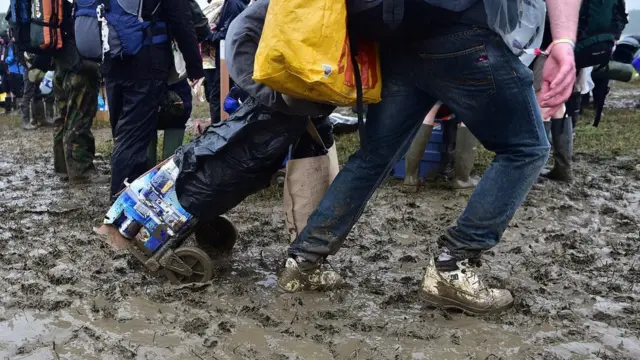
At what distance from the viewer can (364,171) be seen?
101 inches

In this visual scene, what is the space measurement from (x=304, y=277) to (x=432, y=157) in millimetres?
2598

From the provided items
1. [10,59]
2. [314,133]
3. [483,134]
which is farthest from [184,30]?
[10,59]

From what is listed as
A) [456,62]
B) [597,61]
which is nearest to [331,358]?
[456,62]

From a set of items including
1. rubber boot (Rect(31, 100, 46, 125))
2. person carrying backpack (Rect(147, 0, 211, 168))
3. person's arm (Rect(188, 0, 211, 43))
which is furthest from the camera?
rubber boot (Rect(31, 100, 46, 125))

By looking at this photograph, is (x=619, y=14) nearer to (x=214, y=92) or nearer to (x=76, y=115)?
(x=214, y=92)

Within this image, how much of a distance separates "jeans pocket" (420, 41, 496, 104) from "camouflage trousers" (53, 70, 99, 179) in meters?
3.52

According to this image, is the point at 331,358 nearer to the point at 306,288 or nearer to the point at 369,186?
the point at 306,288

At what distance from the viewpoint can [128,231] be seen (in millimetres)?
2834

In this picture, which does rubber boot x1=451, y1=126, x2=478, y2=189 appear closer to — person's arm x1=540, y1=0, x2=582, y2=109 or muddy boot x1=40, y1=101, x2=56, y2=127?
person's arm x1=540, y1=0, x2=582, y2=109

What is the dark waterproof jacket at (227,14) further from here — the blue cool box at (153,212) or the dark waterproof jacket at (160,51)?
the blue cool box at (153,212)

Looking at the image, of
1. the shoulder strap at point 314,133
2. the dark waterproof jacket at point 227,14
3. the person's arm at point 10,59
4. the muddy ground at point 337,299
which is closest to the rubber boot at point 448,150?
the muddy ground at point 337,299

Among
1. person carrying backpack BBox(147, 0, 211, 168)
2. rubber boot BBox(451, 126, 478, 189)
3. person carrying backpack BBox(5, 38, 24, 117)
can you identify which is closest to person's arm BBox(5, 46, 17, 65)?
person carrying backpack BBox(5, 38, 24, 117)

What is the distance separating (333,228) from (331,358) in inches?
24.4

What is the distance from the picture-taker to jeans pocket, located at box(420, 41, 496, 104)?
2.21 meters
